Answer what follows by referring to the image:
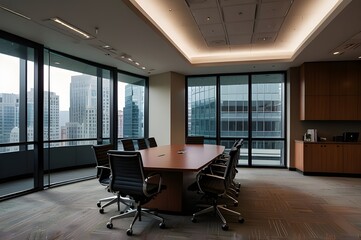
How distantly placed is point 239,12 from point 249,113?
420cm

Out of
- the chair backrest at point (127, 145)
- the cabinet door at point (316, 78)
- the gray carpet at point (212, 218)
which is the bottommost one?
the gray carpet at point (212, 218)

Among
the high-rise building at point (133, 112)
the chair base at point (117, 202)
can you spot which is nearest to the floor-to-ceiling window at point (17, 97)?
the chair base at point (117, 202)

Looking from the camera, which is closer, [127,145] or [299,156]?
[127,145]

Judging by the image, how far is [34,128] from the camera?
15.9 ft

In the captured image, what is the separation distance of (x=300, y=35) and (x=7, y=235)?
6.12 m

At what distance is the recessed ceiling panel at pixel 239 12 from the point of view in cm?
397

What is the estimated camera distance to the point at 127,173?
2.97 metres

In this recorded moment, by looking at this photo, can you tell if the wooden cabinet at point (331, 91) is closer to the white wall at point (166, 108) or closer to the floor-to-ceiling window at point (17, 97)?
the white wall at point (166, 108)

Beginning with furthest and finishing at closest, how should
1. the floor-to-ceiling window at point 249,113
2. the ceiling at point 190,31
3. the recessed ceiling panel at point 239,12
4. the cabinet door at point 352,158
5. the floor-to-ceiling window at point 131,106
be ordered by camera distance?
the floor-to-ceiling window at point 249,113 → the floor-to-ceiling window at point 131,106 → the cabinet door at point 352,158 → the recessed ceiling panel at point 239,12 → the ceiling at point 190,31

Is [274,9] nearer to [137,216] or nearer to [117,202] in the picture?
[137,216]

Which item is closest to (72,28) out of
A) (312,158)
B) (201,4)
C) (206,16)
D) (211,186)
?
(201,4)

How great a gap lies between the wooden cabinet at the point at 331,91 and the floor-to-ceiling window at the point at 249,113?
1.10 m

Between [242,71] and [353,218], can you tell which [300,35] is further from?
[353,218]

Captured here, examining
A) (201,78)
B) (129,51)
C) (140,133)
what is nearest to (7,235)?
(129,51)
